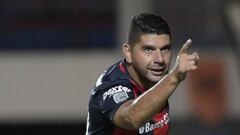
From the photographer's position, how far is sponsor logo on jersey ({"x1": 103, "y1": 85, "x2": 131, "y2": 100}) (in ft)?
14.2

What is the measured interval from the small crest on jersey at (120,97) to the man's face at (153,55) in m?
0.21

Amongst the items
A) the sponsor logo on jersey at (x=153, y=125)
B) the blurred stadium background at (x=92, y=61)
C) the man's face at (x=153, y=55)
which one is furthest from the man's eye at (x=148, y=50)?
the blurred stadium background at (x=92, y=61)

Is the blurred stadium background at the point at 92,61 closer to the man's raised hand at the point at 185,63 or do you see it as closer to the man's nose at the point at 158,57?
the man's nose at the point at 158,57

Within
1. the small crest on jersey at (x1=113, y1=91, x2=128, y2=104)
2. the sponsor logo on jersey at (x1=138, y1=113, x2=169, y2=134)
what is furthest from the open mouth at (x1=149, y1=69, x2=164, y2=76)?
the sponsor logo on jersey at (x1=138, y1=113, x2=169, y2=134)

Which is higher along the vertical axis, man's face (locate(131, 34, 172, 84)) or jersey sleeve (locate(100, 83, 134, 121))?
man's face (locate(131, 34, 172, 84))

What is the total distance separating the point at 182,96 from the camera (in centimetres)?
1359

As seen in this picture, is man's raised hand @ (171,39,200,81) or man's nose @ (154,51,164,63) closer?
man's raised hand @ (171,39,200,81)

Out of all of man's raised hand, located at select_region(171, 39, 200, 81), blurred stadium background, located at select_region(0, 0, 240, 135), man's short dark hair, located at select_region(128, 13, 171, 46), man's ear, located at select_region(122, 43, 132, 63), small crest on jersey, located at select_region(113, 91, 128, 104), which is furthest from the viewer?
blurred stadium background, located at select_region(0, 0, 240, 135)

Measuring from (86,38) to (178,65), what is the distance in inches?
420

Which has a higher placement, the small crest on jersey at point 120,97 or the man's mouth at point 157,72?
the man's mouth at point 157,72

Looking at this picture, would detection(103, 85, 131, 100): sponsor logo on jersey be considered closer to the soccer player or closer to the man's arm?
the soccer player

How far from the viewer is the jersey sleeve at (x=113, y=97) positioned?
4.31m

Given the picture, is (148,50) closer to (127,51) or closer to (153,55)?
(153,55)

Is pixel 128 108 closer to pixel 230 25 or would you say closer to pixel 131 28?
pixel 131 28
